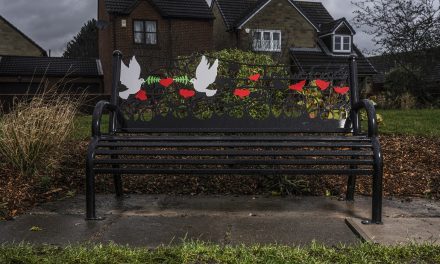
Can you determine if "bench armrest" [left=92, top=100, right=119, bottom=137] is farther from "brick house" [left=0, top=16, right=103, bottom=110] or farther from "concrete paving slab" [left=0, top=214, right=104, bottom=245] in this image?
"brick house" [left=0, top=16, right=103, bottom=110]

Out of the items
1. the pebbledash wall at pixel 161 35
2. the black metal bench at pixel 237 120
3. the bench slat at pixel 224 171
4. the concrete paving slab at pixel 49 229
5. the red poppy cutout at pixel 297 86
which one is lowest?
the concrete paving slab at pixel 49 229

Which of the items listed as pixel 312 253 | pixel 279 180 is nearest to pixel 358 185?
pixel 279 180

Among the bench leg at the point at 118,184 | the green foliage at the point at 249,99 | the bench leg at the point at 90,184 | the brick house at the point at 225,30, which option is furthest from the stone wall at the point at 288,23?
the bench leg at the point at 90,184

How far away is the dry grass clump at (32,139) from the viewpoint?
4.71m

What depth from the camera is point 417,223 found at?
337cm

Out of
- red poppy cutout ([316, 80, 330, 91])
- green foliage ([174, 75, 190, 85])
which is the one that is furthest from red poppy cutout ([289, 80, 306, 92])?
green foliage ([174, 75, 190, 85])

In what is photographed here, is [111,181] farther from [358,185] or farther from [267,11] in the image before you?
[267,11]

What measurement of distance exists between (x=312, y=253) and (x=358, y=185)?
2364 mm

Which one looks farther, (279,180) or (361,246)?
(279,180)

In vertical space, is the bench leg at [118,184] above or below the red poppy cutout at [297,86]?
below

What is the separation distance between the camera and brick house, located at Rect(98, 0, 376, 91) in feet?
86.4

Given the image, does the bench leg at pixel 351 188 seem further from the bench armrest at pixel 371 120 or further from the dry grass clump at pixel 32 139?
the dry grass clump at pixel 32 139

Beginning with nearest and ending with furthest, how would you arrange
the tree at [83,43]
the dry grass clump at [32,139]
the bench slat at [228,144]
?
the bench slat at [228,144] → the dry grass clump at [32,139] → the tree at [83,43]

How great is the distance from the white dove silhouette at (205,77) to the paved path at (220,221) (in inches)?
40.9
